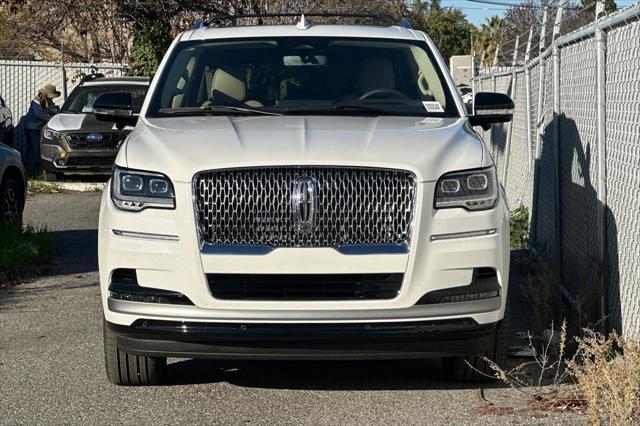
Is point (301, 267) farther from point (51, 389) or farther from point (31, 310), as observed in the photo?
point (31, 310)

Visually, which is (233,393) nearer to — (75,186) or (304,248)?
(304,248)

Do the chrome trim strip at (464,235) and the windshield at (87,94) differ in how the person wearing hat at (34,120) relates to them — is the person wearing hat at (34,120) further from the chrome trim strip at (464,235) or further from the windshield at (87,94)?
the chrome trim strip at (464,235)

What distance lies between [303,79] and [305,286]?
212 centimetres

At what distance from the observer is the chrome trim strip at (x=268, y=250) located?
6.28 metres

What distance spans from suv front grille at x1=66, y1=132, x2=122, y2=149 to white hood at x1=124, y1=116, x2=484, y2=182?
14.4 meters

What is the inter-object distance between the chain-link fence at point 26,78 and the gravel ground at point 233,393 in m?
21.3

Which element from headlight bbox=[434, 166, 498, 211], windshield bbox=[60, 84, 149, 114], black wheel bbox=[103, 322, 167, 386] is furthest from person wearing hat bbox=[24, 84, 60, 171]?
headlight bbox=[434, 166, 498, 211]

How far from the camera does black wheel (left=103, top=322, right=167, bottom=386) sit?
22.6 feet

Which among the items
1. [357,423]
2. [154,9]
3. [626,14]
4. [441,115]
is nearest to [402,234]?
[357,423]

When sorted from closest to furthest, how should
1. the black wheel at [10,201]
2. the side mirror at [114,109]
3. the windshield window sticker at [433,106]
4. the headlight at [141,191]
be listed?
the headlight at [141,191] → the windshield window sticker at [433,106] → the side mirror at [114,109] → the black wheel at [10,201]

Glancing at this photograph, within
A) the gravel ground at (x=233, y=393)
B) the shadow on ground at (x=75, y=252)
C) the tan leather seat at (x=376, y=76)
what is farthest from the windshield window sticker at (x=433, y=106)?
the shadow on ground at (x=75, y=252)

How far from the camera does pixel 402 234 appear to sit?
6.35 m

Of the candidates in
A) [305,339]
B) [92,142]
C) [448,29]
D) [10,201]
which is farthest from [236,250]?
[448,29]

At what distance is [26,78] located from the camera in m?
29.8
